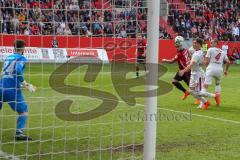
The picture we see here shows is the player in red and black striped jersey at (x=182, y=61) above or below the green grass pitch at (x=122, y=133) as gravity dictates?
above

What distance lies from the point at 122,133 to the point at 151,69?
13.2 ft

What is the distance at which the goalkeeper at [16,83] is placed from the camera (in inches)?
364

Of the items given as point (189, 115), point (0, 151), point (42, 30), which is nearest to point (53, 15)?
point (42, 30)

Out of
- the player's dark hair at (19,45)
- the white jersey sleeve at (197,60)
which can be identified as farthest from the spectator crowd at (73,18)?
the white jersey sleeve at (197,60)

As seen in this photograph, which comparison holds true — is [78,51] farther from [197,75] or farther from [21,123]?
[197,75]

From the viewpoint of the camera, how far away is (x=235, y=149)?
932cm

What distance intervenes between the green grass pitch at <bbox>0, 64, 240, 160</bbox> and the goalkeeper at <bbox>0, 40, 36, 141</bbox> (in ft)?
1.01

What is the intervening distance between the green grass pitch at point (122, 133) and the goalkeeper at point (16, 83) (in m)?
0.31

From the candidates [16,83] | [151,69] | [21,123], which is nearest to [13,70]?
[16,83]

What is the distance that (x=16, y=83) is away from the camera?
9.64 metres

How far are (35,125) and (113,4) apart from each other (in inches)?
177

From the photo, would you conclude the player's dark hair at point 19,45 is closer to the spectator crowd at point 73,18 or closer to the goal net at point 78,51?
the goal net at point 78,51

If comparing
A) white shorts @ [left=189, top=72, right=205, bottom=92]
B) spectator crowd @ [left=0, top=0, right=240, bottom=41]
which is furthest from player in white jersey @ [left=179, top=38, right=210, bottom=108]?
spectator crowd @ [left=0, top=0, right=240, bottom=41]

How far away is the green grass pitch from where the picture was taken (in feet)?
29.0
